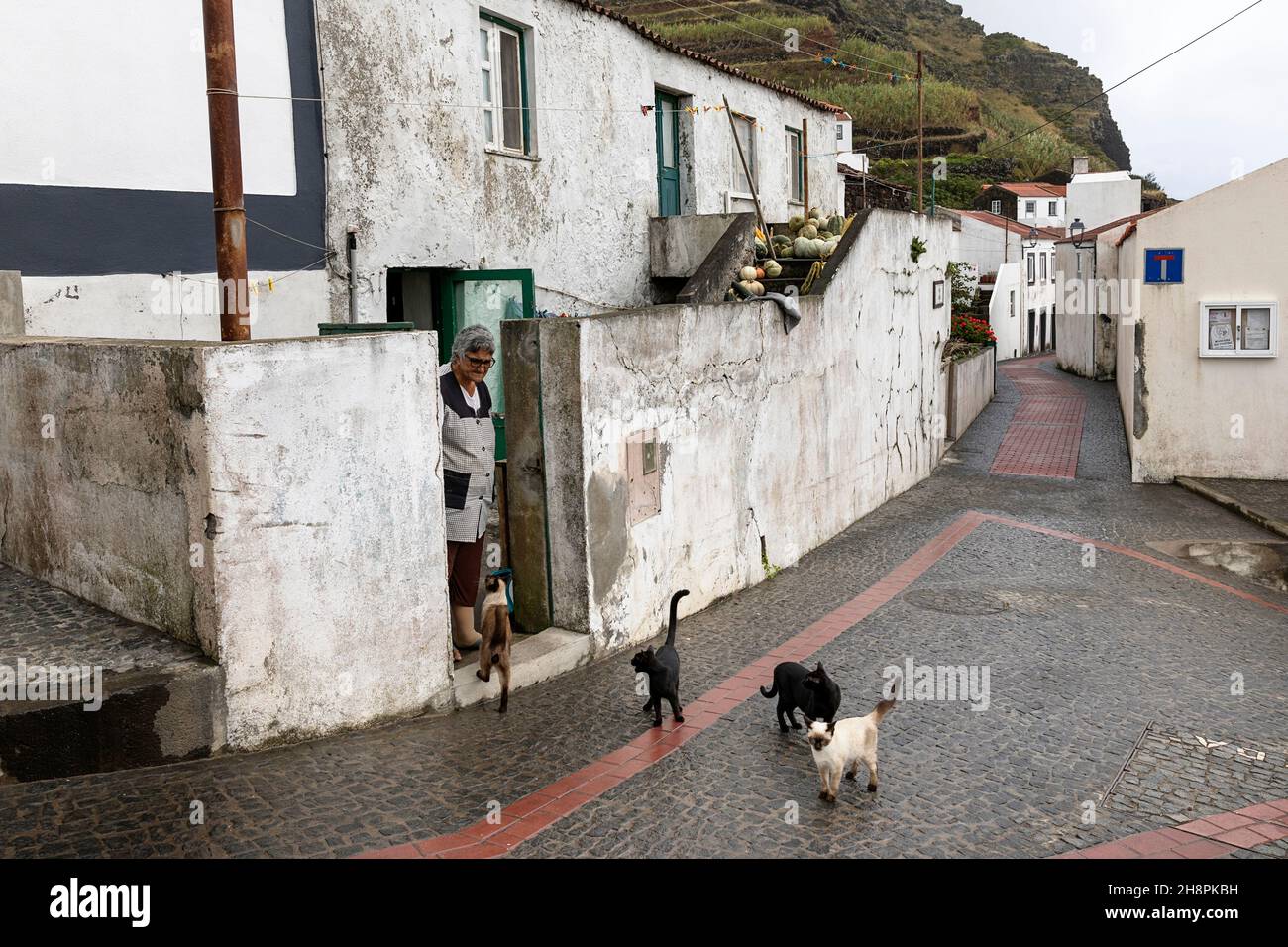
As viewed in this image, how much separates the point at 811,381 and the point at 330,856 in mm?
8126

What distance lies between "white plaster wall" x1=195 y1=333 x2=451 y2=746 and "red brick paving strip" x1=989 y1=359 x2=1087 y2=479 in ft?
42.6

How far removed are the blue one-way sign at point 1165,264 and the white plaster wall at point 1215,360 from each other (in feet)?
0.31

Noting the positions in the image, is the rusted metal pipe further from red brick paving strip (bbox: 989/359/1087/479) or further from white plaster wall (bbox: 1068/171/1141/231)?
white plaster wall (bbox: 1068/171/1141/231)

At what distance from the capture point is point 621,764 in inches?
244

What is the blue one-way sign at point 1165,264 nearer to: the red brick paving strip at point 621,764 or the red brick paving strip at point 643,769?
the red brick paving strip at point 621,764

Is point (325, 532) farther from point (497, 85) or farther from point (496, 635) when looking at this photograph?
point (497, 85)

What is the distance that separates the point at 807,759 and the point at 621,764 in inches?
40.3

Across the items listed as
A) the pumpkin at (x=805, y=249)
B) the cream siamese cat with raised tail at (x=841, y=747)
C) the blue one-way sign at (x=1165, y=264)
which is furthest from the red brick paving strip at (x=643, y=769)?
the blue one-way sign at (x=1165, y=264)

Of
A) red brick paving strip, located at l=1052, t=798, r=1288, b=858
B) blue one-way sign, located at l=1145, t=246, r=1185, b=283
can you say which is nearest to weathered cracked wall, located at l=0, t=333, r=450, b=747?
red brick paving strip, located at l=1052, t=798, r=1288, b=858

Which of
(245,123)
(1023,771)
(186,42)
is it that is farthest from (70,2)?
(1023,771)

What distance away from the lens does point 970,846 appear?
5.32m

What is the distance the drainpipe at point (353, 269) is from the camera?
438 inches
